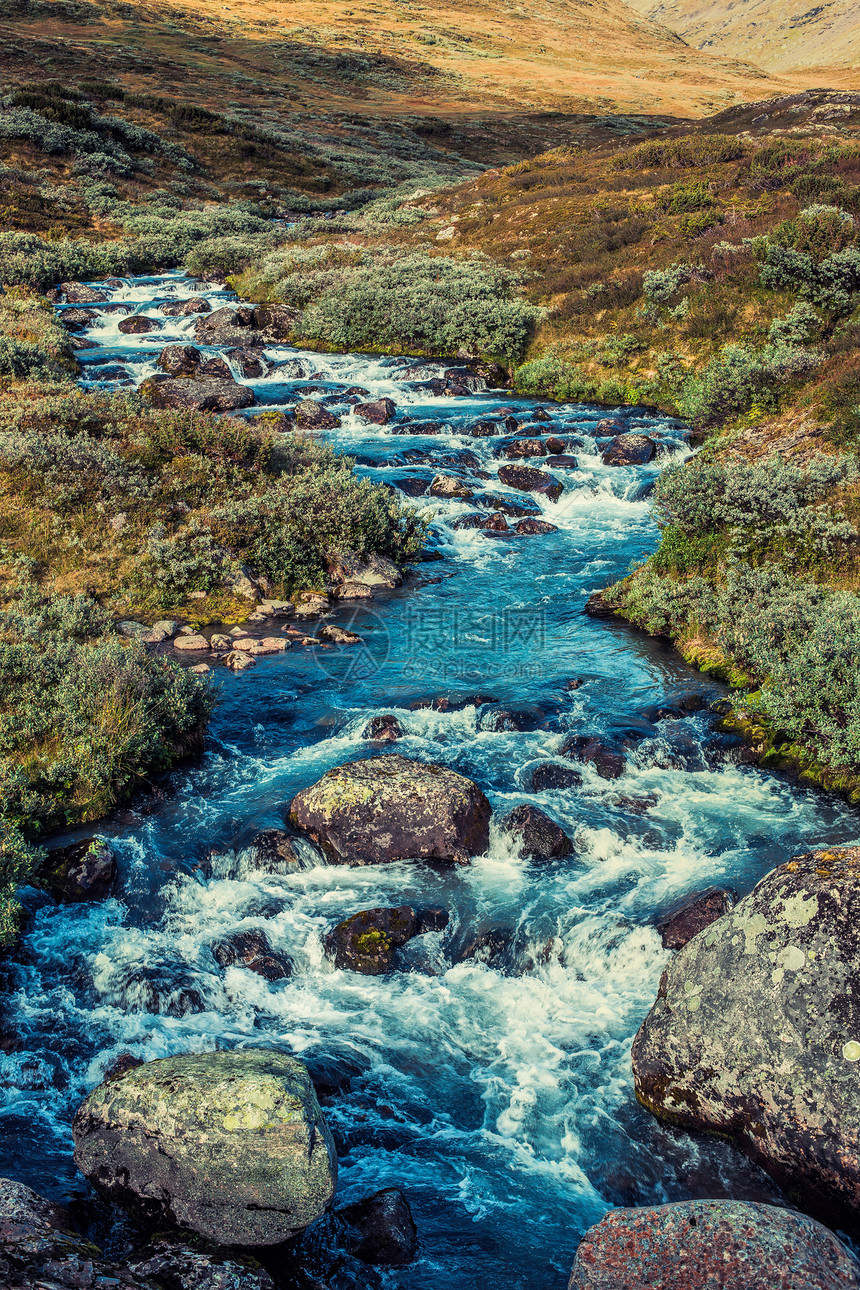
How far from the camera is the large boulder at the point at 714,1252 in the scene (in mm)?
4266

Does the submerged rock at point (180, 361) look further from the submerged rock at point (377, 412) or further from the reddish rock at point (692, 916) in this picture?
the reddish rock at point (692, 916)

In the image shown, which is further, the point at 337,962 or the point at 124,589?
the point at 124,589

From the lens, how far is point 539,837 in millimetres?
9141

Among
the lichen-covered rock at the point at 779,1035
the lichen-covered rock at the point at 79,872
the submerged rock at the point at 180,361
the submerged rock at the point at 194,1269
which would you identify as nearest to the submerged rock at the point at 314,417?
the submerged rock at the point at 180,361

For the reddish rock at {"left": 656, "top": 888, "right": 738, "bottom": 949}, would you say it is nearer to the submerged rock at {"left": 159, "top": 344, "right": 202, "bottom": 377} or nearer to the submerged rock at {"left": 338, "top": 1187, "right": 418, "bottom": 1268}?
the submerged rock at {"left": 338, "top": 1187, "right": 418, "bottom": 1268}

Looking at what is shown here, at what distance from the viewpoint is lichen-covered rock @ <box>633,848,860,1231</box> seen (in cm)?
518

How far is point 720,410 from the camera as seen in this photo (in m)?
19.5

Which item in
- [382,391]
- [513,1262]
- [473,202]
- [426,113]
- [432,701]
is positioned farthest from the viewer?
[426,113]

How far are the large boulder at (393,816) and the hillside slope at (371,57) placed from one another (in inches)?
3237

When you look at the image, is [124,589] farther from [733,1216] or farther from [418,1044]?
[733,1216]

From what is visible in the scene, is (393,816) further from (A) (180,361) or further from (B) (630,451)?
(A) (180,361)

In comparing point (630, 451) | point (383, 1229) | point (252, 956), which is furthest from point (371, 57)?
point (383, 1229)

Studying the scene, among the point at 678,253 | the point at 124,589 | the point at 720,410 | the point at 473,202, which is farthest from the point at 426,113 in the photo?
the point at 124,589

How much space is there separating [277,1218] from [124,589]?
459 inches
